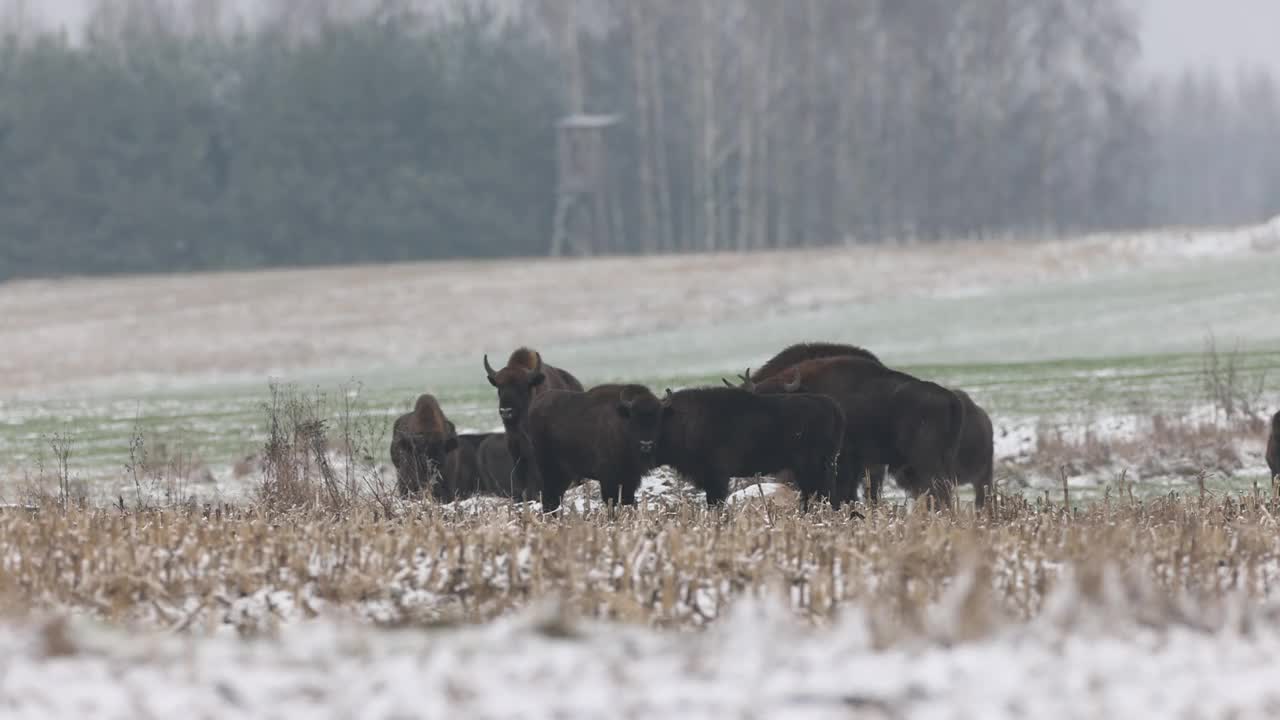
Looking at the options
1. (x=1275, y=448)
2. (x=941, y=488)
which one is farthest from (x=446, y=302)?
(x=941, y=488)

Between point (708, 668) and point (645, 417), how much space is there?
6.74 meters

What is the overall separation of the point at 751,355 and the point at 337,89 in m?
36.4

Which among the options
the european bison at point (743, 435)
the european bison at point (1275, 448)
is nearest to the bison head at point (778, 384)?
the european bison at point (743, 435)

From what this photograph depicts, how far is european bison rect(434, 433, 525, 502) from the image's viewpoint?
17559mm

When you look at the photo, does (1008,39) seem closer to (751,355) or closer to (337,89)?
(337,89)

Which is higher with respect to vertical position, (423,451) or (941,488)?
(423,451)

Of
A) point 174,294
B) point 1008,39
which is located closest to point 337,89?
point 174,294

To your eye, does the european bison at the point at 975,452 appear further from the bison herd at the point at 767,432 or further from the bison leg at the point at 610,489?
the bison leg at the point at 610,489

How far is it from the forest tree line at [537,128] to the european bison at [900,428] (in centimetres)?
5853

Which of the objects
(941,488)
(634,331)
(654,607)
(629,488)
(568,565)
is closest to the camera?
(654,607)

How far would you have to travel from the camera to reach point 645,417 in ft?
44.6

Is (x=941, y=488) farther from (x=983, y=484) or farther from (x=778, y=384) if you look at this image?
(x=983, y=484)

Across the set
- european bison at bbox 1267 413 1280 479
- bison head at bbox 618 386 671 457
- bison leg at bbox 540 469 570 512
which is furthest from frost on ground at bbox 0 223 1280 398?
bison head at bbox 618 386 671 457

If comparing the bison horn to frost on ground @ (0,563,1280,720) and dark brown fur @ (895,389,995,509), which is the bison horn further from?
frost on ground @ (0,563,1280,720)
